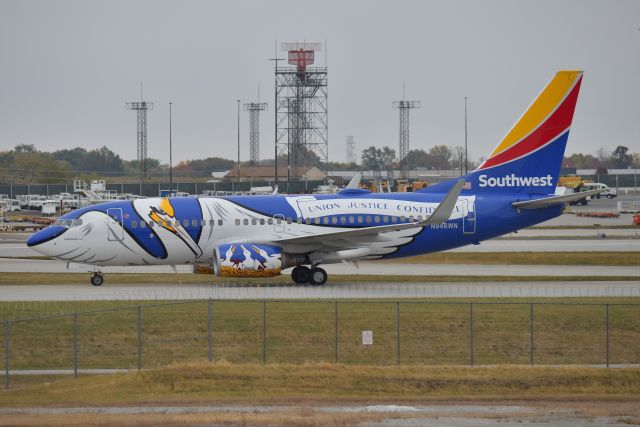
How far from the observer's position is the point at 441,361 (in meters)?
30.3

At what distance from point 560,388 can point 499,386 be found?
151cm

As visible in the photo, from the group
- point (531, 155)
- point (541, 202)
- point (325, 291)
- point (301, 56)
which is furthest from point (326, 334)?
point (301, 56)

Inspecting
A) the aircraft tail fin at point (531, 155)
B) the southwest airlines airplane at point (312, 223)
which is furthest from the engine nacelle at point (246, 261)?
the aircraft tail fin at point (531, 155)

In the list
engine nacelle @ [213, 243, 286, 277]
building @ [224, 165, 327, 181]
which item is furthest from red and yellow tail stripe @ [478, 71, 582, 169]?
building @ [224, 165, 327, 181]

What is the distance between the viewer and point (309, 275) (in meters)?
44.5

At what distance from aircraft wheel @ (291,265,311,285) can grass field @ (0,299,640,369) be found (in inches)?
292

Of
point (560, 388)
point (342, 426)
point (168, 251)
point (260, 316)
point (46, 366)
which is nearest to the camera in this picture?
point (342, 426)

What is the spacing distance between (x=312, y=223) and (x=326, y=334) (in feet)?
40.6

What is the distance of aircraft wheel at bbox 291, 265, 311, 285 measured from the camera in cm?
4462

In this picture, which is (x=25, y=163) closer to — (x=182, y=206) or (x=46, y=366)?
(x=182, y=206)

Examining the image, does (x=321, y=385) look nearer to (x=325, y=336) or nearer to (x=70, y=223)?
(x=325, y=336)

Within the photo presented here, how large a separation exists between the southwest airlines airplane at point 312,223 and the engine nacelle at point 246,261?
5 centimetres

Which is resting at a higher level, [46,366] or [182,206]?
[182,206]

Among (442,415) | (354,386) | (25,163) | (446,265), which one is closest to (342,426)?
(442,415)
